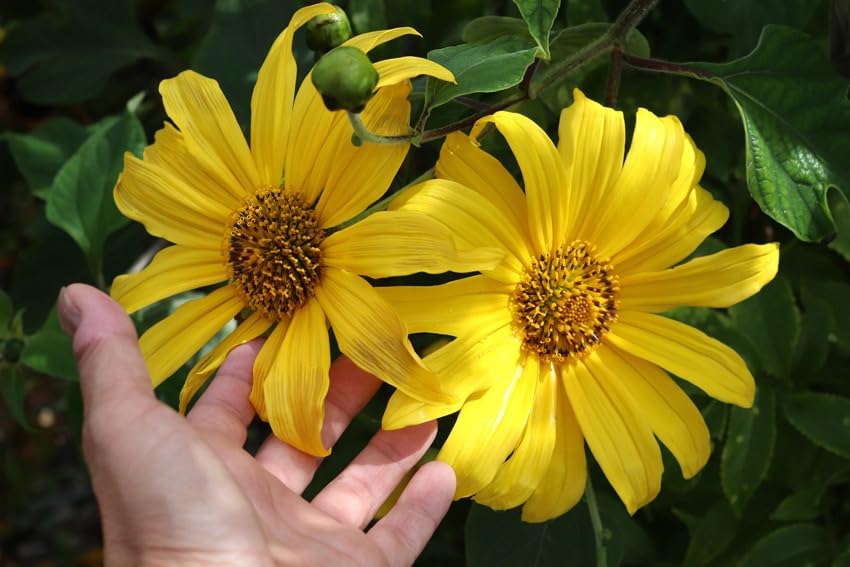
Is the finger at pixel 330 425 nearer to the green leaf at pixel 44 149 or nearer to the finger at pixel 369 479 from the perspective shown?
the finger at pixel 369 479

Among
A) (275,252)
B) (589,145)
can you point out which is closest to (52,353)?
(275,252)

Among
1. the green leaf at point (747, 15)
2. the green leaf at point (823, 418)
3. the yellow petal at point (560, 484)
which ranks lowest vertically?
the yellow petal at point (560, 484)

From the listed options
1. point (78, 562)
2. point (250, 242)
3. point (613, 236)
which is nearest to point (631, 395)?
point (613, 236)

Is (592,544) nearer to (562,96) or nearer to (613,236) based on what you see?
(613,236)

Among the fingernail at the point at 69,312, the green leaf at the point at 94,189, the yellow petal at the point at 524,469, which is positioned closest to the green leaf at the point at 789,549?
the yellow petal at the point at 524,469

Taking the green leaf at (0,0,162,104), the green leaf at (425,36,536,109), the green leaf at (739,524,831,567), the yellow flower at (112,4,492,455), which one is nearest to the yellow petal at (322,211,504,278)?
the yellow flower at (112,4,492,455)
